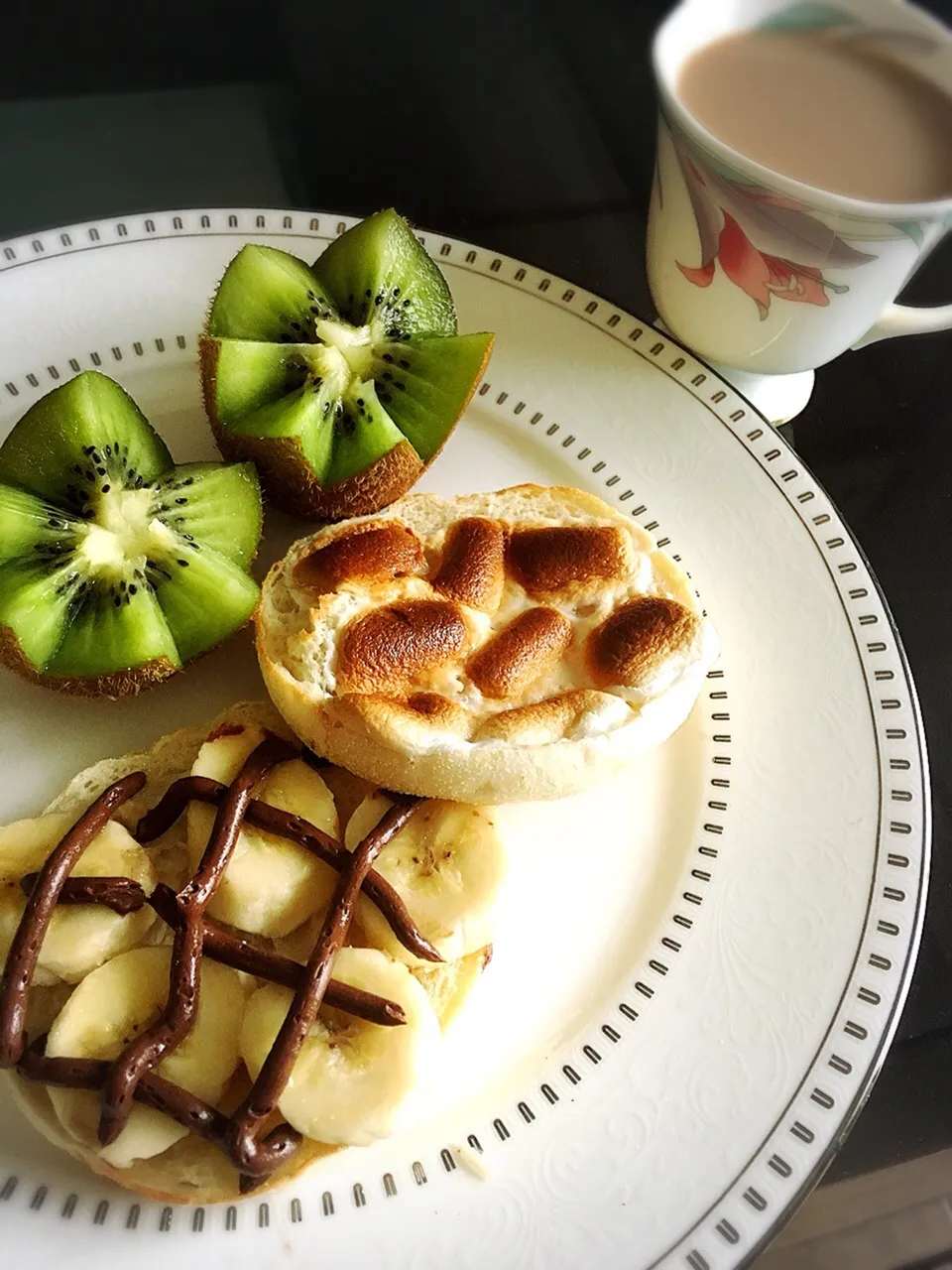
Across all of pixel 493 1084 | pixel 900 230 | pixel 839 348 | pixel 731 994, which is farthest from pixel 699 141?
pixel 493 1084

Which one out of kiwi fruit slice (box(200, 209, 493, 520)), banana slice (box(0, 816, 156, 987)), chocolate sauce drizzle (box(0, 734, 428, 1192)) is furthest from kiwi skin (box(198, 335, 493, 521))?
banana slice (box(0, 816, 156, 987))

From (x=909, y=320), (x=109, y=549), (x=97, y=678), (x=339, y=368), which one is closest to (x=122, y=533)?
(x=109, y=549)

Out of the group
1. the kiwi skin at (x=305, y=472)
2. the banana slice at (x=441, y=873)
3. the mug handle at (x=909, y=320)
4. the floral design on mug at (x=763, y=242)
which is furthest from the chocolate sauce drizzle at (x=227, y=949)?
the mug handle at (x=909, y=320)

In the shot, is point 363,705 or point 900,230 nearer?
point 363,705

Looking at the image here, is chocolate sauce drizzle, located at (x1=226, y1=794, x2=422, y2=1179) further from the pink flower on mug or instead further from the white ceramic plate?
the pink flower on mug

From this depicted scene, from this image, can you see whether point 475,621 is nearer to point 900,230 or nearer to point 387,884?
point 387,884

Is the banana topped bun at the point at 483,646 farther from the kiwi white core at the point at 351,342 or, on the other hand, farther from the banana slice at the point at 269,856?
the kiwi white core at the point at 351,342

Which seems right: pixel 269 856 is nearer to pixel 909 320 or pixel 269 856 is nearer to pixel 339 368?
pixel 339 368
